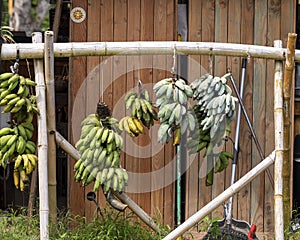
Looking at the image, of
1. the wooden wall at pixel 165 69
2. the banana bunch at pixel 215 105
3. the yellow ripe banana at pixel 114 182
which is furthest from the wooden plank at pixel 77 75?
the banana bunch at pixel 215 105

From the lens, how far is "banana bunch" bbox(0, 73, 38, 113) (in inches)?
192

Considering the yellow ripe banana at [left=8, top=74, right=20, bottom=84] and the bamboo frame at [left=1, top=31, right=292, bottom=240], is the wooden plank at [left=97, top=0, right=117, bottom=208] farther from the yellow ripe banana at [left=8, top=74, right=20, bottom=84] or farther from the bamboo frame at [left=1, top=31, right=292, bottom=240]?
the yellow ripe banana at [left=8, top=74, right=20, bottom=84]

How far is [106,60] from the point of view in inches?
237

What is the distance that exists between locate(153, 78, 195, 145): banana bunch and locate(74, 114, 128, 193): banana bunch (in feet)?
1.21

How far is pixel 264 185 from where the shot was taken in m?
6.15

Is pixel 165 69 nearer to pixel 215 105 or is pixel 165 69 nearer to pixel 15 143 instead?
pixel 215 105

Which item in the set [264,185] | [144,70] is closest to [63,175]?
[144,70]

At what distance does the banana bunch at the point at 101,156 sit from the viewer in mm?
5023

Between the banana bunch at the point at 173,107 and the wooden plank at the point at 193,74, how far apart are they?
1.01 meters

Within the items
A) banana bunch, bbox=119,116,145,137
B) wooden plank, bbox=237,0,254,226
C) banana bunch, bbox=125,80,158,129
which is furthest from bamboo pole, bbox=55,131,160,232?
wooden plank, bbox=237,0,254,226

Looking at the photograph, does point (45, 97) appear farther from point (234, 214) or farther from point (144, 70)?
point (234, 214)

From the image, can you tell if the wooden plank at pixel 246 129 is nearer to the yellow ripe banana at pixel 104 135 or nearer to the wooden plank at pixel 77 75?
the wooden plank at pixel 77 75

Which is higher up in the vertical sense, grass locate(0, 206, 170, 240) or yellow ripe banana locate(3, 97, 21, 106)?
yellow ripe banana locate(3, 97, 21, 106)

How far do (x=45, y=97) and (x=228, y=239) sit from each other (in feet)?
6.34
